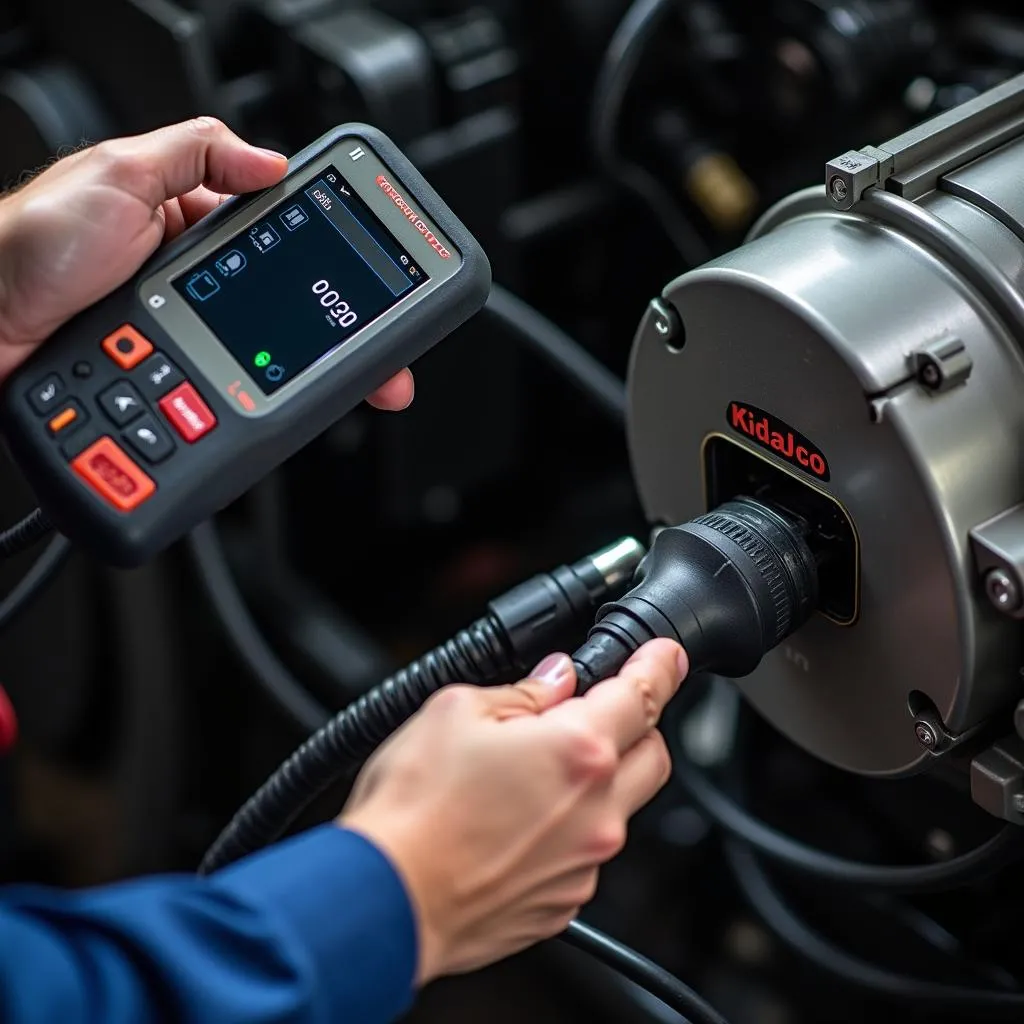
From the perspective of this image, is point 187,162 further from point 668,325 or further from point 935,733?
point 935,733

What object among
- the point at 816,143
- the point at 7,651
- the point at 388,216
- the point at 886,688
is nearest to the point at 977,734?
the point at 886,688

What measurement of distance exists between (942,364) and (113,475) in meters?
0.31

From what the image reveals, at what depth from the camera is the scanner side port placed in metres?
0.53

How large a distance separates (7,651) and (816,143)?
0.72m

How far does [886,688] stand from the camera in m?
0.53

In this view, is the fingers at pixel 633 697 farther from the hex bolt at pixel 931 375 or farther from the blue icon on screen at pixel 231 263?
the blue icon on screen at pixel 231 263

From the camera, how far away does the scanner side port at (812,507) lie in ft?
1.75

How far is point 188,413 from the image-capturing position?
0.56 metres

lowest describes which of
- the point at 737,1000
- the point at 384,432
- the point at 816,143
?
the point at 737,1000

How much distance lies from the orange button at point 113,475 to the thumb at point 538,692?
16 cm

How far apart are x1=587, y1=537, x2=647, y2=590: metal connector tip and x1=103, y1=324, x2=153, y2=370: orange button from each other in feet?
0.67

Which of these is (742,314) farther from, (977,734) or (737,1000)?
(737,1000)

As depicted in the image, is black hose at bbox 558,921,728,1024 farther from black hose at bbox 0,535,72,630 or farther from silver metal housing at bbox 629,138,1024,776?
black hose at bbox 0,535,72,630

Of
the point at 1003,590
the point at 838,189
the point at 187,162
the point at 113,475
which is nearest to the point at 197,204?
the point at 187,162
